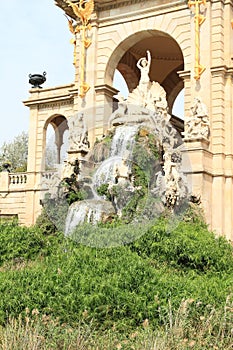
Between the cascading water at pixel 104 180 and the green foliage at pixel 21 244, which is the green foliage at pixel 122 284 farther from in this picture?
the cascading water at pixel 104 180

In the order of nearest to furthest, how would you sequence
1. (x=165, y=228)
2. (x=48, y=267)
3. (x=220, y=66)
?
(x=48, y=267) < (x=165, y=228) < (x=220, y=66)

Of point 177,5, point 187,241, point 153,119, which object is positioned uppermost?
point 177,5

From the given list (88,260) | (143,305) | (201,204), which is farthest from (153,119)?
(143,305)

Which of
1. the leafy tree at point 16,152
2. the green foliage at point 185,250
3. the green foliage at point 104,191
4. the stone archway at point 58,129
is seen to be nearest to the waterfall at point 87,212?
the green foliage at point 104,191

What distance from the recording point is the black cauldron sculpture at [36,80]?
2451 cm

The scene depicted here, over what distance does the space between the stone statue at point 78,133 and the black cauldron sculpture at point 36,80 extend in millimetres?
3563

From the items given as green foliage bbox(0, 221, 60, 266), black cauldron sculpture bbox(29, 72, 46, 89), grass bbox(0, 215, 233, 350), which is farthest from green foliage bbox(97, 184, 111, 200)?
black cauldron sculpture bbox(29, 72, 46, 89)

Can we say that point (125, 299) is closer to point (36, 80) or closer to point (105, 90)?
point (105, 90)

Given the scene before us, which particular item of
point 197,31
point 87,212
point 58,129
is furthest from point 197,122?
point 58,129

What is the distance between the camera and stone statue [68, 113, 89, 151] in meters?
19.5

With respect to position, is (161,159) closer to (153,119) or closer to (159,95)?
(153,119)

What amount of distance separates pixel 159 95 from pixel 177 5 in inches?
129

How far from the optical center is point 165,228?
12.3 m

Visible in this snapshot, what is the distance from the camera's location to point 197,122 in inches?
709
